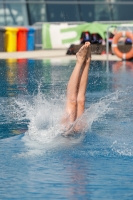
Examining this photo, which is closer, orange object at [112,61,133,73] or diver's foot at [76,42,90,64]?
diver's foot at [76,42,90,64]

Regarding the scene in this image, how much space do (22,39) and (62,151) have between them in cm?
1877

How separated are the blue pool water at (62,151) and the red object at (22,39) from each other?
1305 cm

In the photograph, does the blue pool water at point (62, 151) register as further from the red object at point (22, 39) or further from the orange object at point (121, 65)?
the red object at point (22, 39)

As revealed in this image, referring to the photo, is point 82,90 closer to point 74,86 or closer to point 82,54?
point 74,86

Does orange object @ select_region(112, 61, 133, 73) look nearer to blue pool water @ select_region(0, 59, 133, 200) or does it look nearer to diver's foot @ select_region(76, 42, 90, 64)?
blue pool water @ select_region(0, 59, 133, 200)

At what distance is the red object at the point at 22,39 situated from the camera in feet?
83.1

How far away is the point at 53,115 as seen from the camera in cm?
837

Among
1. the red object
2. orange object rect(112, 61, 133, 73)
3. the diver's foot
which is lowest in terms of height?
orange object rect(112, 61, 133, 73)

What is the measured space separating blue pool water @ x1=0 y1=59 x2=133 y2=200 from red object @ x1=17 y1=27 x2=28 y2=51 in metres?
13.1

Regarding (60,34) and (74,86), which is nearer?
(74,86)

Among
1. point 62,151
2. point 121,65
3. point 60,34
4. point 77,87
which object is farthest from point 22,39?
point 62,151

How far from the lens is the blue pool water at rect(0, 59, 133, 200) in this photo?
579 cm

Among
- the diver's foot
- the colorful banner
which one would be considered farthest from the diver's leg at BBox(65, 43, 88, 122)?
the colorful banner

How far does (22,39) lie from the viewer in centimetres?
2566
